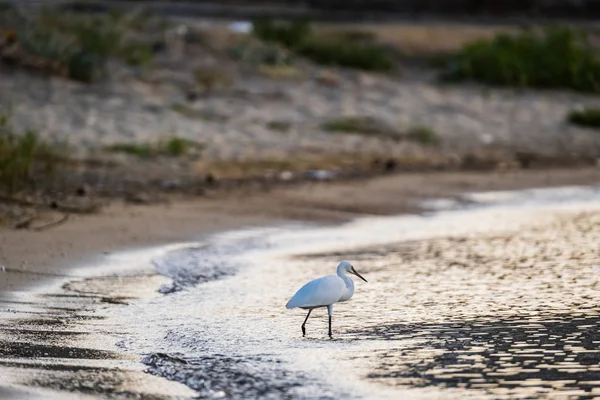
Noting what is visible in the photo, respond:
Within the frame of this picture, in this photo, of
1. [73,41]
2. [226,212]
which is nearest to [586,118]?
[73,41]

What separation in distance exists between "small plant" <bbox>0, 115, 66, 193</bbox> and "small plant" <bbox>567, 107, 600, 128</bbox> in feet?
26.5

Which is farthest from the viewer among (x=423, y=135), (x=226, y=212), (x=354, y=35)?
(x=354, y=35)

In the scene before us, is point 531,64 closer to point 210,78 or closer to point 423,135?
point 423,135

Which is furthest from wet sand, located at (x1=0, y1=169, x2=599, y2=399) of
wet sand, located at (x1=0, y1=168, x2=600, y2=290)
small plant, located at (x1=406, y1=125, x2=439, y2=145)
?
small plant, located at (x1=406, y1=125, x2=439, y2=145)

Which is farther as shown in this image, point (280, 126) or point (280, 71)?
point (280, 71)

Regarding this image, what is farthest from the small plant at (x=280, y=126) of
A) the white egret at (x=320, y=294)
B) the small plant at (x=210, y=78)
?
the white egret at (x=320, y=294)

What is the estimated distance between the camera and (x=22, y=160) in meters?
11.6

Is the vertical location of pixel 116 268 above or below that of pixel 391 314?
above

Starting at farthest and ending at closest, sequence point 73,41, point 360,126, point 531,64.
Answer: point 531,64
point 73,41
point 360,126

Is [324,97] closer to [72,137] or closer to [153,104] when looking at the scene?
[153,104]

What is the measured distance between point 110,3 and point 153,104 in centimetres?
1069

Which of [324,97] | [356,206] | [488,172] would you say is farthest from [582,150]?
[356,206]

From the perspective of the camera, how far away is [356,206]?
12.9m

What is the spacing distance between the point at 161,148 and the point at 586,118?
6.78 m
